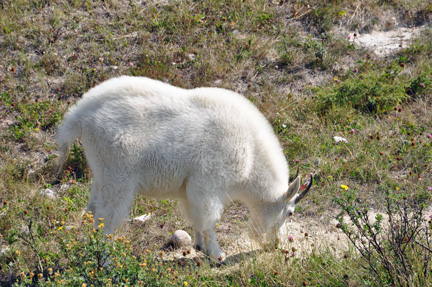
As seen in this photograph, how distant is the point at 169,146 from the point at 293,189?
1614 millimetres

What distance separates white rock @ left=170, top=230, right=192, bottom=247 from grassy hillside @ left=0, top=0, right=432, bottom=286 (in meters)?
0.14

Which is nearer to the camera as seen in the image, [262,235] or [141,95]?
[141,95]

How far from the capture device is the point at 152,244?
595cm

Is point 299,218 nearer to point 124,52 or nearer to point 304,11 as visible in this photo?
point 124,52

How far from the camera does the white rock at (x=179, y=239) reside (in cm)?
601

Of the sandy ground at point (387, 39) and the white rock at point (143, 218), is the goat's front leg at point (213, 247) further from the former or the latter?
the sandy ground at point (387, 39)

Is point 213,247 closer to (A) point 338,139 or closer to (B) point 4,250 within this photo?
(B) point 4,250

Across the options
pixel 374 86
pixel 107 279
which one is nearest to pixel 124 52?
pixel 374 86

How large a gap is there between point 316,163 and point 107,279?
13.9 feet

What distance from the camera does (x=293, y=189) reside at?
18.7 ft

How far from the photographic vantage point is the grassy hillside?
4.89 meters

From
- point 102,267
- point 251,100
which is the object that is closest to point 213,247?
point 102,267

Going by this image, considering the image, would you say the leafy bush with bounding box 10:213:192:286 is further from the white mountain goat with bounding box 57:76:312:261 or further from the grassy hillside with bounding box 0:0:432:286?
the white mountain goat with bounding box 57:76:312:261

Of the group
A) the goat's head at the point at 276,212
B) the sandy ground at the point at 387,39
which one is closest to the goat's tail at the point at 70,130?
the goat's head at the point at 276,212
